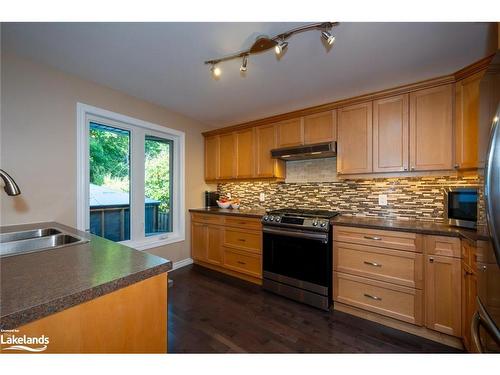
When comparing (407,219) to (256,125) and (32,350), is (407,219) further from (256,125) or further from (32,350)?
(32,350)

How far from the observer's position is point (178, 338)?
1.73 metres

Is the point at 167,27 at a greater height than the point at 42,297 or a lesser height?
greater

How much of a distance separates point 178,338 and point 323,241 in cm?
153

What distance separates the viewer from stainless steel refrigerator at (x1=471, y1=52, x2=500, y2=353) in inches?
30.8

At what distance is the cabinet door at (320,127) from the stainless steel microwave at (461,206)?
117 cm

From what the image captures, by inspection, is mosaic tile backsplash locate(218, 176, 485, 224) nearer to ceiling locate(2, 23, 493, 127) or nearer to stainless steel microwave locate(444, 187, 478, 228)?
stainless steel microwave locate(444, 187, 478, 228)

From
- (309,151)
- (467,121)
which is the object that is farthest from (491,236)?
(309,151)

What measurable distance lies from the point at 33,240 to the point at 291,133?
2.63 metres

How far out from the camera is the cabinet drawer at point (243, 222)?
8.91 feet

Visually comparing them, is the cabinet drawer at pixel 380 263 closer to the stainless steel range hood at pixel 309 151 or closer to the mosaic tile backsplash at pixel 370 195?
the mosaic tile backsplash at pixel 370 195

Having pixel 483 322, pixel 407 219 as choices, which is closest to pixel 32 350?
pixel 483 322

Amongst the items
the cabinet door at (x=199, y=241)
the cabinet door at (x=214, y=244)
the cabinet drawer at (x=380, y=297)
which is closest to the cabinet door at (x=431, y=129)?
the cabinet drawer at (x=380, y=297)

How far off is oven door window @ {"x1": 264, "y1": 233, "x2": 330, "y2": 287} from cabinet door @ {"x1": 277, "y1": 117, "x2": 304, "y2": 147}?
120 cm
